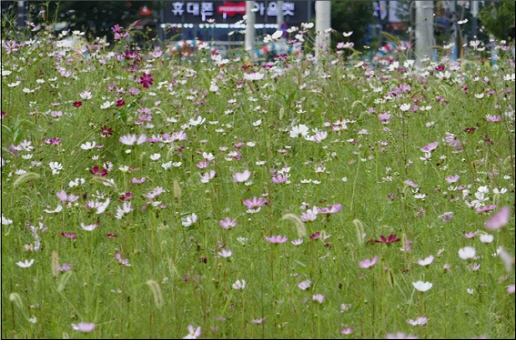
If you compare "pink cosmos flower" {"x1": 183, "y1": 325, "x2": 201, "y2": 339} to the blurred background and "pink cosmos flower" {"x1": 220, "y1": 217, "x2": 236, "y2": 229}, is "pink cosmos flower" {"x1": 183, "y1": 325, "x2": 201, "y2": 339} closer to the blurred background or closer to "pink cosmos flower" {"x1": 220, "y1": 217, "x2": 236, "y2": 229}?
"pink cosmos flower" {"x1": 220, "y1": 217, "x2": 236, "y2": 229}

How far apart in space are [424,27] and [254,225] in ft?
12.4

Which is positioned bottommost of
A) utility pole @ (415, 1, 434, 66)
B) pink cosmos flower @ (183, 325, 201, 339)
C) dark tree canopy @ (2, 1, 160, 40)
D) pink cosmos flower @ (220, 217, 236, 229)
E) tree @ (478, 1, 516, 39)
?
pink cosmos flower @ (183, 325, 201, 339)

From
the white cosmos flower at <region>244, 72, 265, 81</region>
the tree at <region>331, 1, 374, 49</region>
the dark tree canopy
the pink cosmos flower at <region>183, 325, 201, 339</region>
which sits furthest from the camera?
the tree at <region>331, 1, 374, 49</region>

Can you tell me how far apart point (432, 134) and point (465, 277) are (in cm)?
186

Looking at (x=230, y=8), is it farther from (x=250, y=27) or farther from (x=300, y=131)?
(x=300, y=131)

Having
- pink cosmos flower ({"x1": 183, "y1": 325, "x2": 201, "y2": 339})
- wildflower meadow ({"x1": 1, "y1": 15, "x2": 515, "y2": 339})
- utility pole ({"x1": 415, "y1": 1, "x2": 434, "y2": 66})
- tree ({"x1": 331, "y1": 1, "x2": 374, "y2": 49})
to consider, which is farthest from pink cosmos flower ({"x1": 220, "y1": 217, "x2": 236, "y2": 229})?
tree ({"x1": 331, "y1": 1, "x2": 374, "y2": 49})

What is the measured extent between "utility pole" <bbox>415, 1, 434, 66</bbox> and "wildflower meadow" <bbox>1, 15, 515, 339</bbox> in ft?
3.62

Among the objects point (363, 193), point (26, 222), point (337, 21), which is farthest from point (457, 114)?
point (337, 21)

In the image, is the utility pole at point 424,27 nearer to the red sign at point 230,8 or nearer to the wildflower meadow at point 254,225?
the wildflower meadow at point 254,225

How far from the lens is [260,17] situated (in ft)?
85.6

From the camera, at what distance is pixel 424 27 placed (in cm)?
552

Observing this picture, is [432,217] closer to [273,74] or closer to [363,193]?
[363,193]

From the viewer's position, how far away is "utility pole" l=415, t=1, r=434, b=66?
536cm

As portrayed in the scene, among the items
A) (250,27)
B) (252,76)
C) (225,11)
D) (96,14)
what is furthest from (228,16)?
(252,76)
